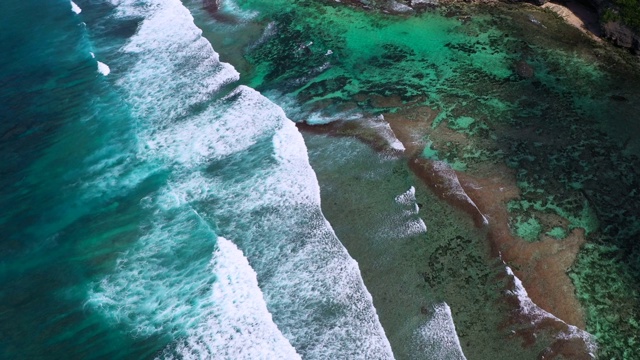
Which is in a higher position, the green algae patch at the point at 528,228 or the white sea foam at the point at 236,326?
the green algae patch at the point at 528,228

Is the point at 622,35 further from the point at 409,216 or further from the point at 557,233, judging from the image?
the point at 409,216

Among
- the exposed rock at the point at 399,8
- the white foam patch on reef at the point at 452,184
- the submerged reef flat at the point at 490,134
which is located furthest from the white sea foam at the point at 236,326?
the exposed rock at the point at 399,8

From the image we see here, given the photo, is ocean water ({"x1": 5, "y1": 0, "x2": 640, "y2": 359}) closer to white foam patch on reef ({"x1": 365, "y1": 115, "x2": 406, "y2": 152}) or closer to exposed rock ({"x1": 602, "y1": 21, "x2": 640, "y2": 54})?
white foam patch on reef ({"x1": 365, "y1": 115, "x2": 406, "y2": 152})

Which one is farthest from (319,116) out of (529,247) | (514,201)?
(529,247)

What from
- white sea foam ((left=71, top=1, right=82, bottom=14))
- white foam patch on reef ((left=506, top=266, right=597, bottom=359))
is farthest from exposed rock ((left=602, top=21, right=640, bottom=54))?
white sea foam ((left=71, top=1, right=82, bottom=14))

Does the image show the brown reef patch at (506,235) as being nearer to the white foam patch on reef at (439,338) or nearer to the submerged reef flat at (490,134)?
the submerged reef flat at (490,134)

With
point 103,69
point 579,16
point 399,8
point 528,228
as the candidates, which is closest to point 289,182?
point 528,228
